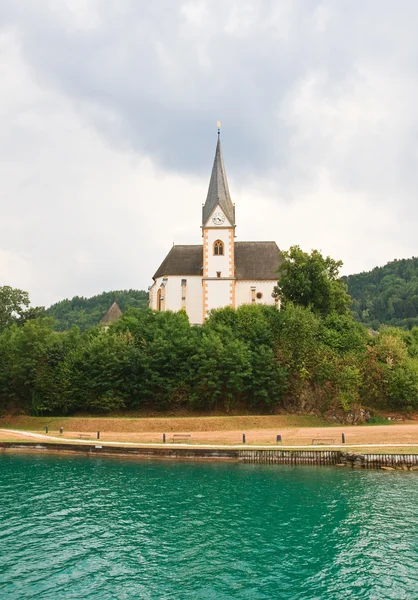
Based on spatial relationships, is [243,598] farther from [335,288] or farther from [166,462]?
[335,288]

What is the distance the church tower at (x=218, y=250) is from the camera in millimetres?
69000

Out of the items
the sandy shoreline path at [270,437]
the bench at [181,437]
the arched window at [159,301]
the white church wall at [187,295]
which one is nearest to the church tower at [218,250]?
the white church wall at [187,295]

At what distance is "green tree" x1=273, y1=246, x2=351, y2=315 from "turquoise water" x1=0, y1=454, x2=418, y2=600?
31.9m

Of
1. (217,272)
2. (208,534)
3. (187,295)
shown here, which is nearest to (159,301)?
(187,295)

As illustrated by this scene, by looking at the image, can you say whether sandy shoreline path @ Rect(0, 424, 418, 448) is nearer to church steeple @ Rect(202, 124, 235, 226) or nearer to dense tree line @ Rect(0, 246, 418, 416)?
dense tree line @ Rect(0, 246, 418, 416)

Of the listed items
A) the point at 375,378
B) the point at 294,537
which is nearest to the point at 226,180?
the point at 375,378

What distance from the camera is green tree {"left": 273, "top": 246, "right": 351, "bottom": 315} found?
60594 mm

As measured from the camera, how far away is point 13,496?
26188 millimetres

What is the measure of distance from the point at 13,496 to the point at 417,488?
20.9m

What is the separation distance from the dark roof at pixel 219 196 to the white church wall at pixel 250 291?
28.2 feet

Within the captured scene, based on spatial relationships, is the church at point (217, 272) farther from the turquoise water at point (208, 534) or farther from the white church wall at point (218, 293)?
the turquoise water at point (208, 534)

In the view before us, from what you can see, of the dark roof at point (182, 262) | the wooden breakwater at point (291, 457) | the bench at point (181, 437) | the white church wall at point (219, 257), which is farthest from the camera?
the dark roof at point (182, 262)

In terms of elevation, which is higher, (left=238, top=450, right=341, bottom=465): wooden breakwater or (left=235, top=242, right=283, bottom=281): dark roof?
(left=235, top=242, right=283, bottom=281): dark roof

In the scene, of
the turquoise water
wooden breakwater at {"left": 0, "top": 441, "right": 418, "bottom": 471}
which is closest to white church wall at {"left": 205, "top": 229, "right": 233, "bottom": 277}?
wooden breakwater at {"left": 0, "top": 441, "right": 418, "bottom": 471}
